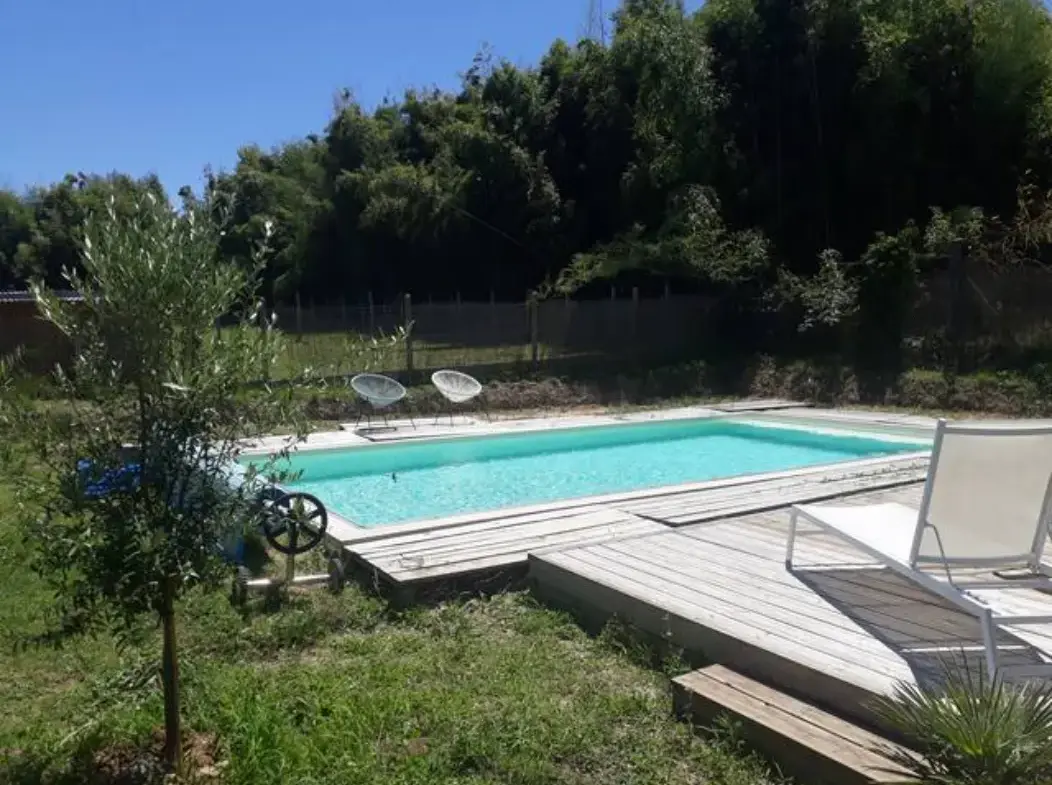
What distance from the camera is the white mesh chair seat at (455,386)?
12.9 m

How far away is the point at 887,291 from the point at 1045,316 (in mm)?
2368

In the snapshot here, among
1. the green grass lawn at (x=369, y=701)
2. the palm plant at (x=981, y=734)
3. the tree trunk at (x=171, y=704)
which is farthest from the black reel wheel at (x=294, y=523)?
the palm plant at (x=981, y=734)

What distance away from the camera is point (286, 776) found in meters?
2.79

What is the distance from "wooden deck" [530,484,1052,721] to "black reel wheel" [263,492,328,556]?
119 cm

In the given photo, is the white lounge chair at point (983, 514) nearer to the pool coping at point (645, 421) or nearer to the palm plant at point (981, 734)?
the palm plant at point (981, 734)

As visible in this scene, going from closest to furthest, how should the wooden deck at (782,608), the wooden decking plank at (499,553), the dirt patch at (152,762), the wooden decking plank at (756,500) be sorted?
the dirt patch at (152,762) < the wooden deck at (782,608) < the wooden decking plank at (499,553) < the wooden decking plank at (756,500)

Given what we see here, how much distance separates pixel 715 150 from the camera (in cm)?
1825

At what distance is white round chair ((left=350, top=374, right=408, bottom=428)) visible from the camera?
12.0 metres

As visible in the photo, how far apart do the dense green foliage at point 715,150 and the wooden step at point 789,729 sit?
12.2 m

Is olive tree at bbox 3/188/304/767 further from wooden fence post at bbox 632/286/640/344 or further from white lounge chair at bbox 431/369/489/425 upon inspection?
wooden fence post at bbox 632/286/640/344

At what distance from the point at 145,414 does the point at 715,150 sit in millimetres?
16991

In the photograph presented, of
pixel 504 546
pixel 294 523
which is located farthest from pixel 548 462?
pixel 294 523

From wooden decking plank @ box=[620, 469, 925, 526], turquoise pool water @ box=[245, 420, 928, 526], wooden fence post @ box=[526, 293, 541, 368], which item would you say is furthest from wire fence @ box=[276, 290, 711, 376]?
wooden decking plank @ box=[620, 469, 925, 526]

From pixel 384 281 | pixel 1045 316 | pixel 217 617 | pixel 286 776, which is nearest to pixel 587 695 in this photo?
pixel 286 776
